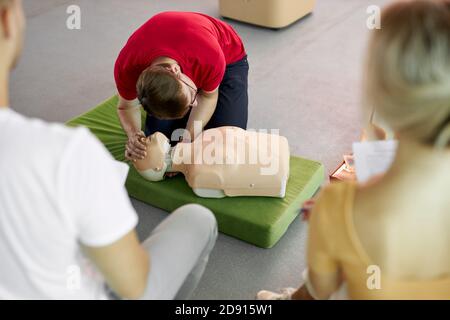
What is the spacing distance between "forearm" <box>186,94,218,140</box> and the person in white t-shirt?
1.07 m

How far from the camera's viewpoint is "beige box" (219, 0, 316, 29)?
11.3 ft

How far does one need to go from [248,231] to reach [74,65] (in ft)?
6.33

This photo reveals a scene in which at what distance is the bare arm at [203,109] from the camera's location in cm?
220

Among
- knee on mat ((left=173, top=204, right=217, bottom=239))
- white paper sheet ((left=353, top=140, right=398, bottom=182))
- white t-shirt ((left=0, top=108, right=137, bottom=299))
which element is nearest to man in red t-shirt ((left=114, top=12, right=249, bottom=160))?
knee on mat ((left=173, top=204, right=217, bottom=239))

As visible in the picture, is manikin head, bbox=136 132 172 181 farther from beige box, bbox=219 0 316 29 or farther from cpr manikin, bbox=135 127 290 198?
beige box, bbox=219 0 316 29

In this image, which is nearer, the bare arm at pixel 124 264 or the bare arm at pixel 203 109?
the bare arm at pixel 124 264

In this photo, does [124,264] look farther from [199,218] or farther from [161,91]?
[161,91]

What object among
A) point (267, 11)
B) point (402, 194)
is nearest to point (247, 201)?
point (402, 194)

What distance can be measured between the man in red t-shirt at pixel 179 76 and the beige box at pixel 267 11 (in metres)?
1.18

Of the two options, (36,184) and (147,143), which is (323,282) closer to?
(36,184)

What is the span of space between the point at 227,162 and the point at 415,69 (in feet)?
3.80

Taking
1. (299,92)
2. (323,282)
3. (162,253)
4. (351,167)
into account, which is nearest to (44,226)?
(162,253)

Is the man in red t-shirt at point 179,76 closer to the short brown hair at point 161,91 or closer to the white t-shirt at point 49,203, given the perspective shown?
the short brown hair at point 161,91

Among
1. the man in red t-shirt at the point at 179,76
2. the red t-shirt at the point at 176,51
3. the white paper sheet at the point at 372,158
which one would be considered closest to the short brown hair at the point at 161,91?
the man in red t-shirt at the point at 179,76
